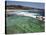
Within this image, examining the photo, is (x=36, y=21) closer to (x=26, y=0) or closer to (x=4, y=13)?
(x=26, y=0)

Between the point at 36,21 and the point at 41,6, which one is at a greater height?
the point at 41,6

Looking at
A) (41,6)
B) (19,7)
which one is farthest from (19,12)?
(41,6)

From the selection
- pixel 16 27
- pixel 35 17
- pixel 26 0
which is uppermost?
pixel 26 0

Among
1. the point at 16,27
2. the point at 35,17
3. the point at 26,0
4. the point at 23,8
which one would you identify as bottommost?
the point at 16,27

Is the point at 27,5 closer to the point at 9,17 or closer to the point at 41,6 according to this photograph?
the point at 41,6

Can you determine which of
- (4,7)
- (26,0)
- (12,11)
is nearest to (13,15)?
(12,11)

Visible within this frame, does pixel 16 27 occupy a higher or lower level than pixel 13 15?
lower
